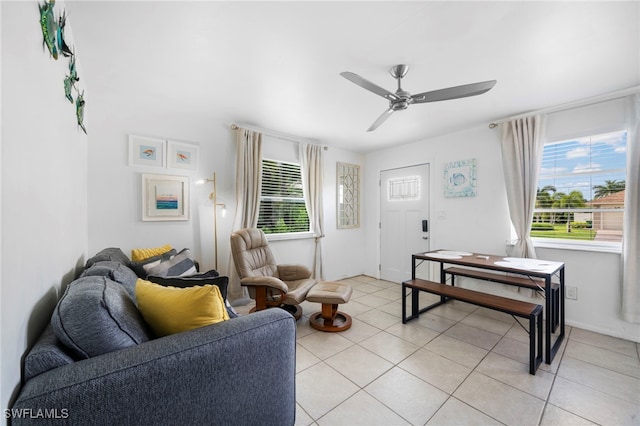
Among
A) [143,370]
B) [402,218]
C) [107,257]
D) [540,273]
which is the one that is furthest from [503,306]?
[107,257]

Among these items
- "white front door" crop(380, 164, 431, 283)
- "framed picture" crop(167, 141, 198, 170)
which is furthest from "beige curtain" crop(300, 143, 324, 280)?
"framed picture" crop(167, 141, 198, 170)

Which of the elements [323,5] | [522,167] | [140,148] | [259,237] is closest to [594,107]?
[522,167]

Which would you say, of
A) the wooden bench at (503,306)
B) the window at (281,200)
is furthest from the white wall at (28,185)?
the wooden bench at (503,306)

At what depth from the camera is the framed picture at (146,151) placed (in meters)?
2.58

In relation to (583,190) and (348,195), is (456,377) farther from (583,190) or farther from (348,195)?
(348,195)

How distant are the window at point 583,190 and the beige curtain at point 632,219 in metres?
0.18

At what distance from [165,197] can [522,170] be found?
4097mm

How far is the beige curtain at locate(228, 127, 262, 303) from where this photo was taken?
10.2ft

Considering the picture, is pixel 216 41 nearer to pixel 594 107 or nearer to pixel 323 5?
pixel 323 5

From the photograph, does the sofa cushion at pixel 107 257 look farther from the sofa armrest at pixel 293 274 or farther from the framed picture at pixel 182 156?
the sofa armrest at pixel 293 274

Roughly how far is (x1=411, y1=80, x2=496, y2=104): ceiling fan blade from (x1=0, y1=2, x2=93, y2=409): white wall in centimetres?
213

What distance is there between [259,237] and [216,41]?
2028 mm

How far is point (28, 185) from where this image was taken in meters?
0.87

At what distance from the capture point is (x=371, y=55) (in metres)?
1.86
